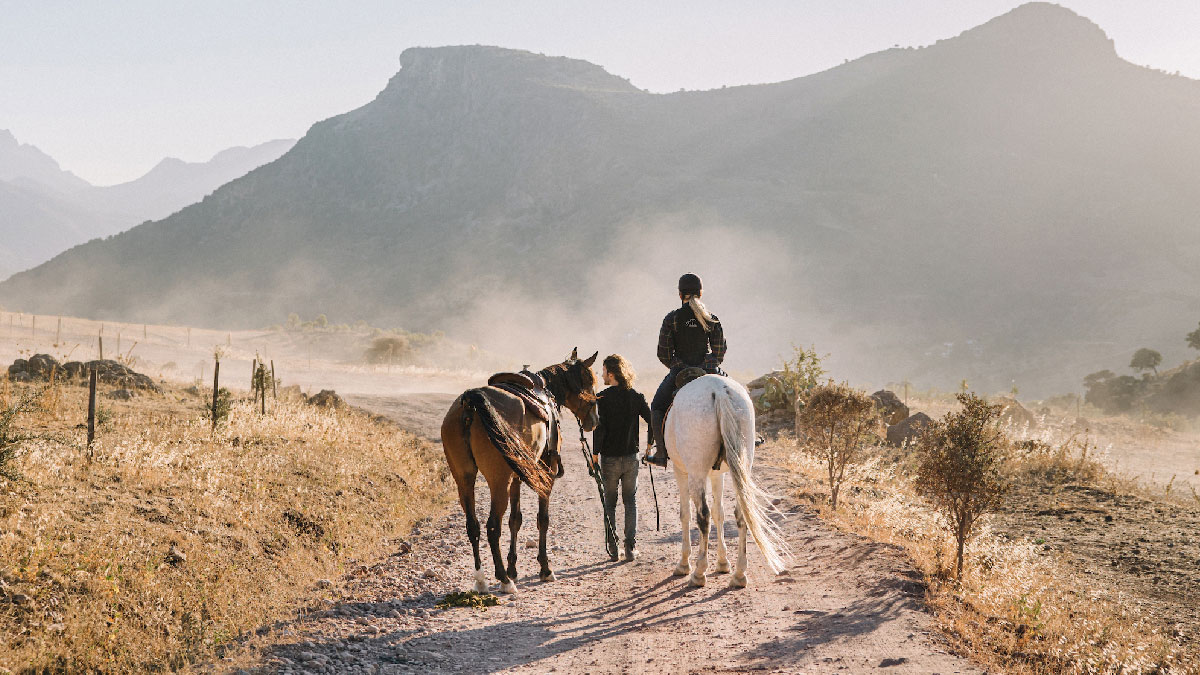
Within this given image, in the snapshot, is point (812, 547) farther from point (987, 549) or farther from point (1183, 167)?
point (1183, 167)

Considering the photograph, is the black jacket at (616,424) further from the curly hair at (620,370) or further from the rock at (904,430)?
the rock at (904,430)

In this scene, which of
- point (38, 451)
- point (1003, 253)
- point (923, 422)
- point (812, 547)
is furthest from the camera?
point (1003, 253)

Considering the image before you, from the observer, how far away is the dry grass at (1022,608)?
629 cm

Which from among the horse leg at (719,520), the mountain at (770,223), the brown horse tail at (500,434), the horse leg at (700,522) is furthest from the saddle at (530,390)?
the mountain at (770,223)

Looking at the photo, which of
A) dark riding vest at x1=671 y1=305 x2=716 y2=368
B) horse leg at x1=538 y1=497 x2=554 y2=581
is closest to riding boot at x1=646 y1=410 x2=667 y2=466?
dark riding vest at x1=671 y1=305 x2=716 y2=368

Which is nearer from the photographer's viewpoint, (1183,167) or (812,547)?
(812,547)

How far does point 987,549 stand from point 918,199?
306ft

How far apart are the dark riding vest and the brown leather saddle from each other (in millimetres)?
1765

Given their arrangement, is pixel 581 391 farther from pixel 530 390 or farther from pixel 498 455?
pixel 498 455

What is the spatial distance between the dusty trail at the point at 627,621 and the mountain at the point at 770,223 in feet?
209

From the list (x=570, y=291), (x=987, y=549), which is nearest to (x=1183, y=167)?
(x=570, y=291)

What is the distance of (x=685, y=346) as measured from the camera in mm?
8984

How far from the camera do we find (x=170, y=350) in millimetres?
44500

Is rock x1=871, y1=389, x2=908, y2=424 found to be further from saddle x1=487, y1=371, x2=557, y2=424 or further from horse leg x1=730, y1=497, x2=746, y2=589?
saddle x1=487, y1=371, x2=557, y2=424
